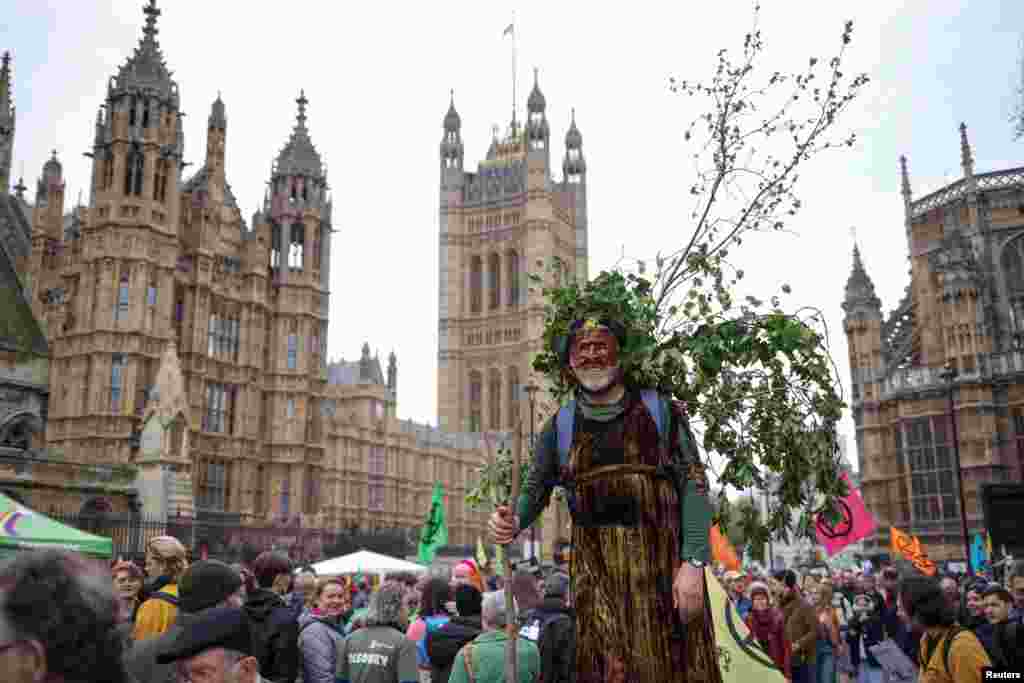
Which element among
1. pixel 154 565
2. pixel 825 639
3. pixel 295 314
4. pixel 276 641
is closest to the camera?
pixel 276 641

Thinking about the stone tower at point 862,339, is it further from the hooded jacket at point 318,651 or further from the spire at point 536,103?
the spire at point 536,103

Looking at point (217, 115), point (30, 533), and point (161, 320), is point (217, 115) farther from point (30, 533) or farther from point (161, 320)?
point (30, 533)

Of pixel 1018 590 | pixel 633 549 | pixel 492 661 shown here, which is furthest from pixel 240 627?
pixel 1018 590

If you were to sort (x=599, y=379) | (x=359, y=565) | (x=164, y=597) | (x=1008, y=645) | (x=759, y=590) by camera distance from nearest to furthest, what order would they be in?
(x=599, y=379) → (x=164, y=597) → (x=1008, y=645) → (x=759, y=590) → (x=359, y=565)

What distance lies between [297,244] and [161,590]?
3637 cm

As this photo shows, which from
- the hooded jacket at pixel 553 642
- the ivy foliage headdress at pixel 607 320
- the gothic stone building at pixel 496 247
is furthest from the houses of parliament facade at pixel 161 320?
the gothic stone building at pixel 496 247

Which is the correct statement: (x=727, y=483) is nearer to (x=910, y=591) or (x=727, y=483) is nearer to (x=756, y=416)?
(x=756, y=416)

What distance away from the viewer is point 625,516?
416 cm

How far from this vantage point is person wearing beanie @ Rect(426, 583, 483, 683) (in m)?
6.61

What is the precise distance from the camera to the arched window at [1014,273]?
4246cm

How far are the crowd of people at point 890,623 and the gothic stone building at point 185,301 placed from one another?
21.0 metres

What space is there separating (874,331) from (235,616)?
4685cm

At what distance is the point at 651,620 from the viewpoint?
13.1 ft

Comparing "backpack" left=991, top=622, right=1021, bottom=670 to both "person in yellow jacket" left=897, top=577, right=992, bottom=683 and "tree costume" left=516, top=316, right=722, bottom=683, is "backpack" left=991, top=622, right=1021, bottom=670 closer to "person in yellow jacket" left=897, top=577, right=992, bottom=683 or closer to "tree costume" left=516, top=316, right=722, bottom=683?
"person in yellow jacket" left=897, top=577, right=992, bottom=683
